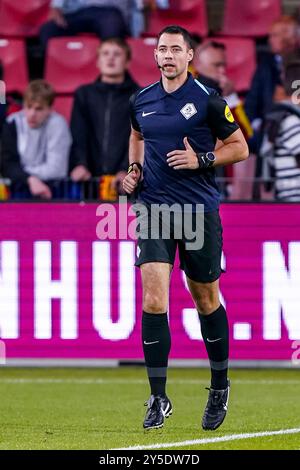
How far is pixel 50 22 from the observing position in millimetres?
15055

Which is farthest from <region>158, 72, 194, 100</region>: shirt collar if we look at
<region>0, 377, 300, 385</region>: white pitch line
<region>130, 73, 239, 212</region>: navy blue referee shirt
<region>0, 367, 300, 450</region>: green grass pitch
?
<region>0, 377, 300, 385</region>: white pitch line

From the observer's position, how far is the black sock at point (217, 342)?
787 cm

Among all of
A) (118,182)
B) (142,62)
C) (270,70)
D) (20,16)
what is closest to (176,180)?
(118,182)

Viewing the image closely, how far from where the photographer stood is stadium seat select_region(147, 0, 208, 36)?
1554 cm

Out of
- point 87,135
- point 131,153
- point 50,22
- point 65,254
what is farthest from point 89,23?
point 131,153

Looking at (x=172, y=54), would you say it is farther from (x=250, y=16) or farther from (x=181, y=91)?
(x=250, y=16)

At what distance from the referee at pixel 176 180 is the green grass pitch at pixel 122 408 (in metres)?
0.37

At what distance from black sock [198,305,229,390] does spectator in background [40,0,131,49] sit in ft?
24.0

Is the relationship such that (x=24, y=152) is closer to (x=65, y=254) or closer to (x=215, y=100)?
(x=65, y=254)

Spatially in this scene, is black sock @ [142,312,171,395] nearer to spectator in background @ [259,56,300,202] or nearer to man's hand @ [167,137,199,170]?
man's hand @ [167,137,199,170]

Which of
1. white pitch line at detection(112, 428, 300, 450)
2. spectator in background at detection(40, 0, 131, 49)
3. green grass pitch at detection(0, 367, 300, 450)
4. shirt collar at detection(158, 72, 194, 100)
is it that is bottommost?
green grass pitch at detection(0, 367, 300, 450)

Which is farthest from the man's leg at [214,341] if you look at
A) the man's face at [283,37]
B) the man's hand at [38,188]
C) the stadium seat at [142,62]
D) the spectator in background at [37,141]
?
the stadium seat at [142,62]

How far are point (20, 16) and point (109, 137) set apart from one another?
143 inches

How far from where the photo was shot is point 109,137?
1262 centimetres
